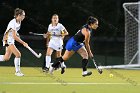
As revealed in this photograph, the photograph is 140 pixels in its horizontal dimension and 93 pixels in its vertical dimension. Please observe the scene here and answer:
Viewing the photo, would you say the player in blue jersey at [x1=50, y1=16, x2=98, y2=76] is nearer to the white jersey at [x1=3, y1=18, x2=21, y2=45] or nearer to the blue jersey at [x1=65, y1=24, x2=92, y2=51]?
the blue jersey at [x1=65, y1=24, x2=92, y2=51]

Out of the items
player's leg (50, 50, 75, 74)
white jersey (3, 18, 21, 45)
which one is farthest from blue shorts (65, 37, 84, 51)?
white jersey (3, 18, 21, 45)

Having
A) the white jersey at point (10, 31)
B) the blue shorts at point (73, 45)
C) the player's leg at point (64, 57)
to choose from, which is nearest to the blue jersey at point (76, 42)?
the blue shorts at point (73, 45)

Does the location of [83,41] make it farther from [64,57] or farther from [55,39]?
[55,39]

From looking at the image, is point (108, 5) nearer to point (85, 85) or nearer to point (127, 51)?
point (127, 51)

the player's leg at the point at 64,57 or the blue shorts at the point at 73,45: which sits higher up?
the blue shorts at the point at 73,45

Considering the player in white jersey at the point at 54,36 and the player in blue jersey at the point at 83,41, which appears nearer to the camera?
the player in blue jersey at the point at 83,41

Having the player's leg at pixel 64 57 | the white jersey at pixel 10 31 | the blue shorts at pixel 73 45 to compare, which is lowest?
the player's leg at pixel 64 57

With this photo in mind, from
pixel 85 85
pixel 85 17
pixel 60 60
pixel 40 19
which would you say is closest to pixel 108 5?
pixel 85 17

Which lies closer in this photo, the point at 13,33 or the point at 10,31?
the point at 13,33

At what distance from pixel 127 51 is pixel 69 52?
6.33m

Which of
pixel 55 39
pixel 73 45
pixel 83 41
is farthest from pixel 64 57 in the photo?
pixel 55 39

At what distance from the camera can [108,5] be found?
60.3 ft

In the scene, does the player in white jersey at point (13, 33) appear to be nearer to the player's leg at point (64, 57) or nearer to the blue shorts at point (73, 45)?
the player's leg at point (64, 57)

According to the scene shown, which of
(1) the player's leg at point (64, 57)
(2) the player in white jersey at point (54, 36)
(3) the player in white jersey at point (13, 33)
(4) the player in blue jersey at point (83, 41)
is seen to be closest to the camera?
(4) the player in blue jersey at point (83, 41)
